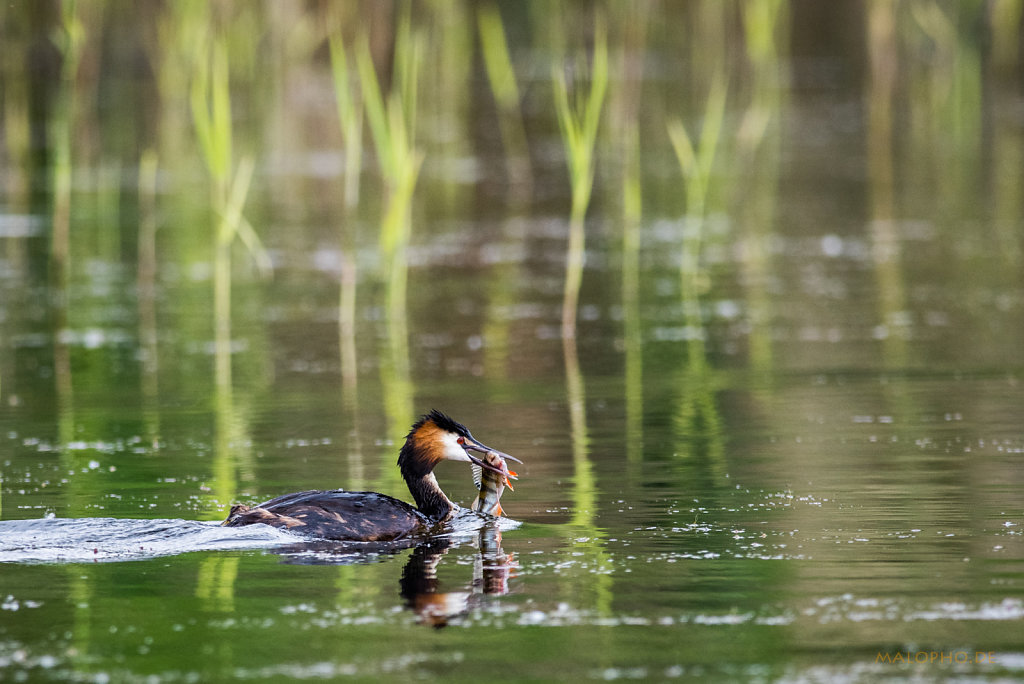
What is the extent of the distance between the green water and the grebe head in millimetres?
366

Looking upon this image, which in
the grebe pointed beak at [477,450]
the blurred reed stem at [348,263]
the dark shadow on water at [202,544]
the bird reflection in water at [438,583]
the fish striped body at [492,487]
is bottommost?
the bird reflection in water at [438,583]

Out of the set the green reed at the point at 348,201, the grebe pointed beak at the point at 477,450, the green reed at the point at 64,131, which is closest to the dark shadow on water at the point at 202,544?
the grebe pointed beak at the point at 477,450

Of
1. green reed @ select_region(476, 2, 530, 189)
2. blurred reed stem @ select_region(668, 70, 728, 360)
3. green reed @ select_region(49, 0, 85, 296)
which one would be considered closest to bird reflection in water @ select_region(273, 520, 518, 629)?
blurred reed stem @ select_region(668, 70, 728, 360)

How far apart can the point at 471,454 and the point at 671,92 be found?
22866 mm

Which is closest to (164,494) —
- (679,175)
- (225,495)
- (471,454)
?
(225,495)

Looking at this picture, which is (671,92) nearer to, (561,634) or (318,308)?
(318,308)

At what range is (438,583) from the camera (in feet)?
21.4

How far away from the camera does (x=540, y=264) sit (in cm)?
1639

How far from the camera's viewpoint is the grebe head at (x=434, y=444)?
7.93m

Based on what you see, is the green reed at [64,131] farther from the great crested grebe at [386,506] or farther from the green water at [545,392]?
the great crested grebe at [386,506]

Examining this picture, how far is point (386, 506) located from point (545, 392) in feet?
11.9

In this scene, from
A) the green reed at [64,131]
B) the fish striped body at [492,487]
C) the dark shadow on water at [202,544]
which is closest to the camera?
the dark shadow on water at [202,544]

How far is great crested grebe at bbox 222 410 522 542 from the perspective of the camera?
23.7ft

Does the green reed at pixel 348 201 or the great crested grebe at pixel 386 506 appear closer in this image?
the great crested grebe at pixel 386 506
